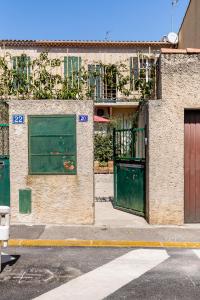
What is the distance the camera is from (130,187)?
8.95 metres

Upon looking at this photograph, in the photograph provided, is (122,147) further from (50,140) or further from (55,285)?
(55,285)

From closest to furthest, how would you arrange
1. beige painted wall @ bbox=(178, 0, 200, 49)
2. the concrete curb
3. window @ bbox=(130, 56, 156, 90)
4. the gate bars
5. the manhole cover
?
the manhole cover
the concrete curb
window @ bbox=(130, 56, 156, 90)
the gate bars
beige painted wall @ bbox=(178, 0, 200, 49)

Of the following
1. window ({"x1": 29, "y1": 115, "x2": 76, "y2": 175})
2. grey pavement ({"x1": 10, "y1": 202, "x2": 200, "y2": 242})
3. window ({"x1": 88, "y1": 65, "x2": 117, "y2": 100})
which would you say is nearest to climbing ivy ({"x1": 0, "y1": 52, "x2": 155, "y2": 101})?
window ({"x1": 88, "y1": 65, "x2": 117, "y2": 100})

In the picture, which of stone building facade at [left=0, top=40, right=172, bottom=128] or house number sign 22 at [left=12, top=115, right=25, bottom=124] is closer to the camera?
house number sign 22 at [left=12, top=115, right=25, bottom=124]

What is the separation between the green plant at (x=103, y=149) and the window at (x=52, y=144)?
1040cm

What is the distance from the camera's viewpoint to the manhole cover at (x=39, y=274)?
16.3 feet

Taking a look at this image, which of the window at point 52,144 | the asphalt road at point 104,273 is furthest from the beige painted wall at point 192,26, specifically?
the asphalt road at point 104,273

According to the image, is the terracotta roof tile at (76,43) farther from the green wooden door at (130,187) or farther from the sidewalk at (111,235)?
the sidewalk at (111,235)

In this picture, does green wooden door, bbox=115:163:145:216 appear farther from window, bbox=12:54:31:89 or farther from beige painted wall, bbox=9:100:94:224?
window, bbox=12:54:31:89

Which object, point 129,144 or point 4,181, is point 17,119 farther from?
point 129,144

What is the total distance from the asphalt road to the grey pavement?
2.17 ft

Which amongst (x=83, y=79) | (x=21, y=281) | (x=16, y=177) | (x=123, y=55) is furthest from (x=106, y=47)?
(x=21, y=281)

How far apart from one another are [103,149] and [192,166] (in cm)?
1055

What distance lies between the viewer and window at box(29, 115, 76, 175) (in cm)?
802
